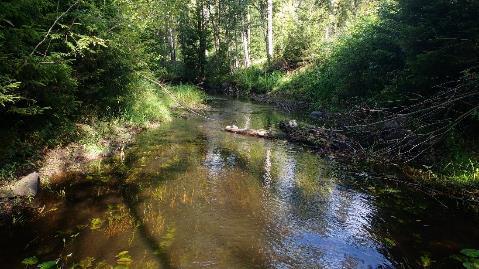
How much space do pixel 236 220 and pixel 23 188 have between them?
4.28 metres

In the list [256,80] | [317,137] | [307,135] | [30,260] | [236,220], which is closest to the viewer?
[30,260]

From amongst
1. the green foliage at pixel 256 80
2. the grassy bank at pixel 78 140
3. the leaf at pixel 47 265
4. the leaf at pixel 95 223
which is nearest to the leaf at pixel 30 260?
the leaf at pixel 47 265

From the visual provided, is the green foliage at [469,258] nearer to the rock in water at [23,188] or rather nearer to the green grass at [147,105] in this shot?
the rock in water at [23,188]

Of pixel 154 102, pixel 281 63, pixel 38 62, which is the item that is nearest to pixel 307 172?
pixel 38 62

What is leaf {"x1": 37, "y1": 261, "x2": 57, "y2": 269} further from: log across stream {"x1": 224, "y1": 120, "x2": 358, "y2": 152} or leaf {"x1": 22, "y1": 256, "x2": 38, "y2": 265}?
log across stream {"x1": 224, "y1": 120, "x2": 358, "y2": 152}

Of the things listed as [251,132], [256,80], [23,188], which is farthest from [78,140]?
[256,80]

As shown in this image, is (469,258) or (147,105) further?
(147,105)

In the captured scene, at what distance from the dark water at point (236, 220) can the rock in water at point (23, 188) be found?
330 mm

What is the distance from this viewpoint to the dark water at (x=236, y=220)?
5953 millimetres

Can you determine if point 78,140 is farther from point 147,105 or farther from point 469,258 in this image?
point 469,258

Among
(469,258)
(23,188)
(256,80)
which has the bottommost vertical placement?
(469,258)

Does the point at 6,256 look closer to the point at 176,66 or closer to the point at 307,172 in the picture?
the point at 307,172

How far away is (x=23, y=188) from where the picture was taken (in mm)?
7617

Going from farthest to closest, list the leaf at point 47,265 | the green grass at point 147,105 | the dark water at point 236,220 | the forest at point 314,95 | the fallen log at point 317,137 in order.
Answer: the green grass at point 147,105 < the fallen log at point 317,137 < the forest at point 314,95 < the dark water at point 236,220 < the leaf at point 47,265
